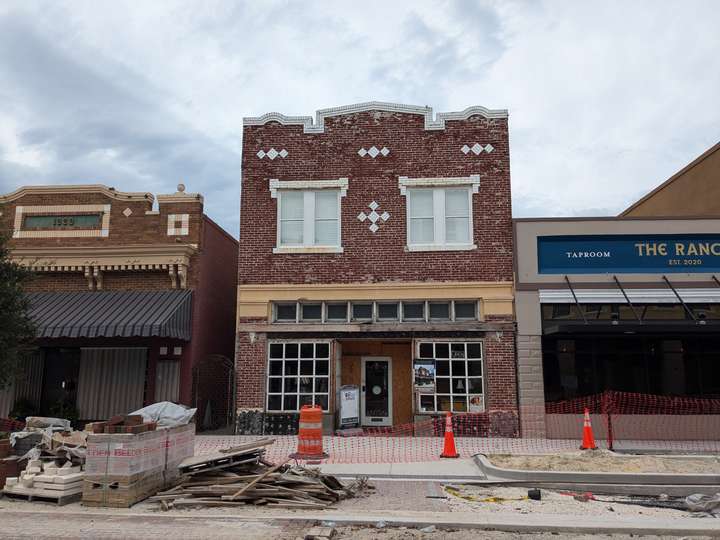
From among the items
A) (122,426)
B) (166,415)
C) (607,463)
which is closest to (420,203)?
(607,463)

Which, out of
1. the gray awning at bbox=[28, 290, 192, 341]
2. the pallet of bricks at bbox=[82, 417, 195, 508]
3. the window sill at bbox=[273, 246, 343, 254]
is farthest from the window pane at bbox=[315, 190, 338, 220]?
the pallet of bricks at bbox=[82, 417, 195, 508]

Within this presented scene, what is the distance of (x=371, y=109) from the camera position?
1764 centimetres

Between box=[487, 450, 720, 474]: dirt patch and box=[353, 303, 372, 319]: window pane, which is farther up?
box=[353, 303, 372, 319]: window pane

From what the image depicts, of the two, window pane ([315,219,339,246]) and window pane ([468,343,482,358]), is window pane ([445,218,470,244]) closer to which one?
window pane ([468,343,482,358])

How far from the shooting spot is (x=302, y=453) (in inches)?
488

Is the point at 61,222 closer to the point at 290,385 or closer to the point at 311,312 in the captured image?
the point at 311,312

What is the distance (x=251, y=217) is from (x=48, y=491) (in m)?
9.79

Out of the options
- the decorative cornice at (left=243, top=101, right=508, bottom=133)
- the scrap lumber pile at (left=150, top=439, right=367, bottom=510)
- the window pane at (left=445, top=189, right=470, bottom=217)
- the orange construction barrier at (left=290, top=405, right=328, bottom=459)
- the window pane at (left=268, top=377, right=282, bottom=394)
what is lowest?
the scrap lumber pile at (left=150, top=439, right=367, bottom=510)

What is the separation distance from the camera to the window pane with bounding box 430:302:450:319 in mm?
16797

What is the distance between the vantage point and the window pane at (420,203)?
679 inches

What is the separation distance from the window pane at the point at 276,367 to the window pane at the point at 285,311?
1.20 m

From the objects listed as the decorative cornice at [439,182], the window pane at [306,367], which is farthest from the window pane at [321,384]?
the decorative cornice at [439,182]

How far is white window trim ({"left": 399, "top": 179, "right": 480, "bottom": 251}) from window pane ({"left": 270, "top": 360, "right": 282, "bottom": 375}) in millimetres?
4655

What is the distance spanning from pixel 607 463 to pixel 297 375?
8323 mm
